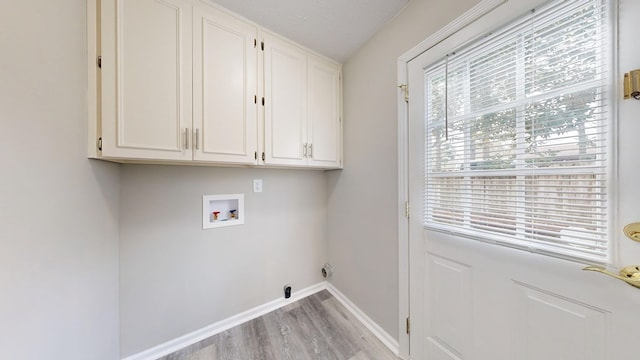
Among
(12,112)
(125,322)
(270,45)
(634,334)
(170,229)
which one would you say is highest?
(270,45)

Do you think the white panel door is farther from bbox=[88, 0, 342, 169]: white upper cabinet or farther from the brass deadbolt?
bbox=[88, 0, 342, 169]: white upper cabinet

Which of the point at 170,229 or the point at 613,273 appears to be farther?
the point at 170,229

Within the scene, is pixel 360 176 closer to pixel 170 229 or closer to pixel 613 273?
pixel 613 273

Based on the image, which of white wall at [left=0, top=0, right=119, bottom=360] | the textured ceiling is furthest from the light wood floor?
the textured ceiling

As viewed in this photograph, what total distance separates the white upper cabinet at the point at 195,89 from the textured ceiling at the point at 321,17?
0.30ft

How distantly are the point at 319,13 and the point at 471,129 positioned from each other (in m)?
1.26

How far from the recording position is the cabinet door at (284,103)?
59.6 inches

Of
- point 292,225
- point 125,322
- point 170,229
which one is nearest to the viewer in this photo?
point 125,322

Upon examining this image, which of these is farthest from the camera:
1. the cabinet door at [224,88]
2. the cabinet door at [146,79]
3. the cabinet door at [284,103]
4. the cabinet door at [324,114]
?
the cabinet door at [324,114]

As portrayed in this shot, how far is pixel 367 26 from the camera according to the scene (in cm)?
149

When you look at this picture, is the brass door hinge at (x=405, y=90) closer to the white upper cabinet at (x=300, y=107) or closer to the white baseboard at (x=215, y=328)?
the white upper cabinet at (x=300, y=107)

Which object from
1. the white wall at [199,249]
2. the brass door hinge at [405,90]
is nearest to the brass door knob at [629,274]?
the brass door hinge at [405,90]

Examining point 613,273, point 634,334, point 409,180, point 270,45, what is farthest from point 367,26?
point 634,334

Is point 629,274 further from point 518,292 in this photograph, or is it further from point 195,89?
point 195,89
